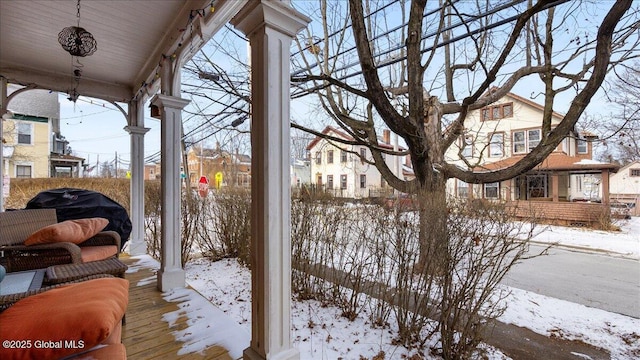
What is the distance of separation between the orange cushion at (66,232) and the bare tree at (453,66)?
10.9 feet

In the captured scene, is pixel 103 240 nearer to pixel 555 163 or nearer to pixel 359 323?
pixel 359 323

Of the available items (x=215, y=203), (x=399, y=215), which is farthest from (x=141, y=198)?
(x=399, y=215)

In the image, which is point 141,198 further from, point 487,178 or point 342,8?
point 487,178

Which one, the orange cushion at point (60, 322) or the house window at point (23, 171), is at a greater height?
the house window at point (23, 171)

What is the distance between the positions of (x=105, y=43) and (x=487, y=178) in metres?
5.50

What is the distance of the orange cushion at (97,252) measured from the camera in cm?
301

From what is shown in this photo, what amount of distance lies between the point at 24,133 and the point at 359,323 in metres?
17.5

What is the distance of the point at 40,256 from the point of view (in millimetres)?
2592

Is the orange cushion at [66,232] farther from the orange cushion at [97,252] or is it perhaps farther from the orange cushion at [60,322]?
the orange cushion at [60,322]

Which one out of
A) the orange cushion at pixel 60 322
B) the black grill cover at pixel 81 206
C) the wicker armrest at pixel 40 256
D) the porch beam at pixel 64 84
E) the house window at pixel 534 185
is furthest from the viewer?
the house window at pixel 534 185

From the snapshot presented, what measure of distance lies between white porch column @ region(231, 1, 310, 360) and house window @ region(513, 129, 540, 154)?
44.0ft

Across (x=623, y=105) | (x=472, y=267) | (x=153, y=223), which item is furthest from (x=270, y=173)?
(x=623, y=105)

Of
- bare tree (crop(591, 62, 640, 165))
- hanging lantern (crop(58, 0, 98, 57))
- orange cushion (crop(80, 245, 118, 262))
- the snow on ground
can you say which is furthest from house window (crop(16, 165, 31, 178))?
bare tree (crop(591, 62, 640, 165))

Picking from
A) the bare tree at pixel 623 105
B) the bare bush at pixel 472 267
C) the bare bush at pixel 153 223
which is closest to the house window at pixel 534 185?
the bare tree at pixel 623 105
